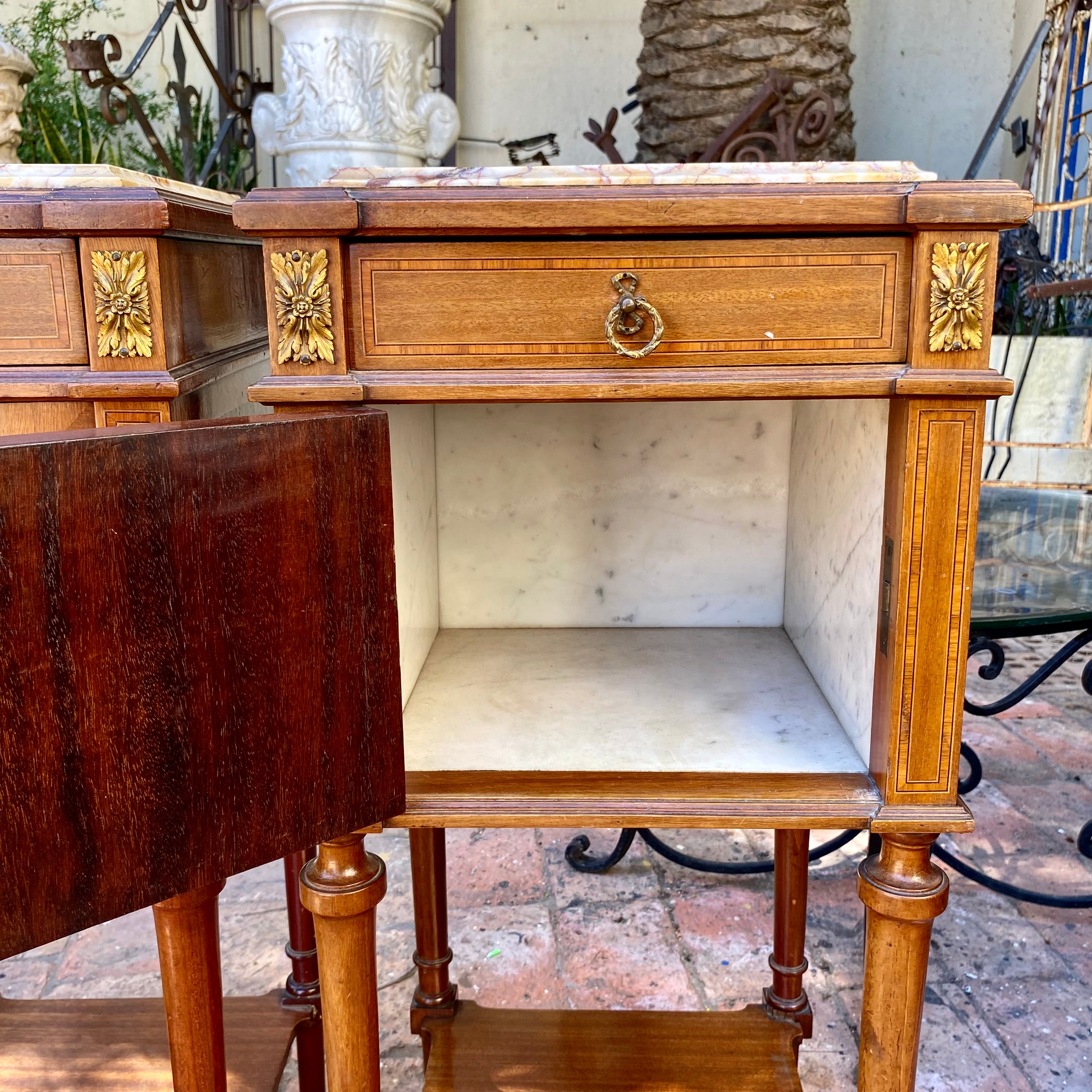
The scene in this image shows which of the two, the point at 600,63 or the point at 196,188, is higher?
the point at 600,63

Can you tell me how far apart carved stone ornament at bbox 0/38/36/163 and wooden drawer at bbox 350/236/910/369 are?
735 millimetres

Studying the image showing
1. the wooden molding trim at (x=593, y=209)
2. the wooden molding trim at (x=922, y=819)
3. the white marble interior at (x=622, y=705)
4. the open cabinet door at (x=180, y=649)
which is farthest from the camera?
the white marble interior at (x=622, y=705)

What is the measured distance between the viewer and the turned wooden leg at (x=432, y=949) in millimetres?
1439

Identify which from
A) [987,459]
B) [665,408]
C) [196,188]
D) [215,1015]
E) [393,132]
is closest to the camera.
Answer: [215,1015]

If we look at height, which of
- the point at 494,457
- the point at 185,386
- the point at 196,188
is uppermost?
the point at 196,188

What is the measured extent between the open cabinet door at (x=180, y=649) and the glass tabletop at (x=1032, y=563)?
84 cm

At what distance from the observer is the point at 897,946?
3.11 ft

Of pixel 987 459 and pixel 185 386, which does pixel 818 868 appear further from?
pixel 987 459

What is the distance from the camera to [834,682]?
3.84 feet

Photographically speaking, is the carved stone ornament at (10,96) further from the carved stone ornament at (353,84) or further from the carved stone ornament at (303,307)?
the carved stone ornament at (353,84)

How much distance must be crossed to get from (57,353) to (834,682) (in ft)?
2.87

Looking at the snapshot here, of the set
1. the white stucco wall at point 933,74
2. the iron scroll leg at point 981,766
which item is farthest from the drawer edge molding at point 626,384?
the white stucco wall at point 933,74

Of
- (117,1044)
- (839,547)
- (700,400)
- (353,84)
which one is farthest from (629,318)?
(353,84)

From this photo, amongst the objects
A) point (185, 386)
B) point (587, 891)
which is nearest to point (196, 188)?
point (185, 386)
